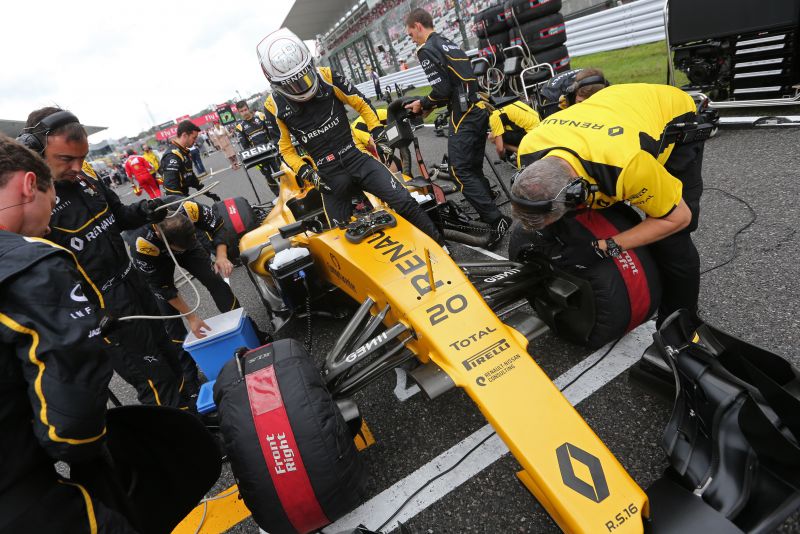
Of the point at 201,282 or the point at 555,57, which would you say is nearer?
the point at 201,282

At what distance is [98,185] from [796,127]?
6.90 metres

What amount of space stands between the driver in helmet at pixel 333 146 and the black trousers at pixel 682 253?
5.60 feet

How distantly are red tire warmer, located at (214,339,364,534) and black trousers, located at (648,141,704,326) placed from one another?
2.03 m

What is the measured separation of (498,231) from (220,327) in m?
2.93

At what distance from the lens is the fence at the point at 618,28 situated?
1000 cm

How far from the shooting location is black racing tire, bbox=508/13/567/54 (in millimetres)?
9102

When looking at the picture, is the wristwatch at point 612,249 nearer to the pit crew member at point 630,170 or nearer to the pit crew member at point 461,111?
the pit crew member at point 630,170

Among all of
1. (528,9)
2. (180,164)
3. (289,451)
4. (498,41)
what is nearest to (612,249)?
(289,451)

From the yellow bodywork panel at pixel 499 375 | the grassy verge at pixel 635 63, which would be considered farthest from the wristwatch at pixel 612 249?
the grassy verge at pixel 635 63

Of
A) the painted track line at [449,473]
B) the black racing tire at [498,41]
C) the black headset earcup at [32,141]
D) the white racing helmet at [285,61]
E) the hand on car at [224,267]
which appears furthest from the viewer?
the black racing tire at [498,41]

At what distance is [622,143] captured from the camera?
2076 mm

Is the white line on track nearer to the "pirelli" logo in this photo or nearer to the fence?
the "pirelli" logo

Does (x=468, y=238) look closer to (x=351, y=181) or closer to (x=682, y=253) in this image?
(x=351, y=181)

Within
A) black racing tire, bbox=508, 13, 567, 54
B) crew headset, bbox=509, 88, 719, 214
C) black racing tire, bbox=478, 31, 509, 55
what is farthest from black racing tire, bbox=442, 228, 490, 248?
black racing tire, bbox=478, 31, 509, 55
